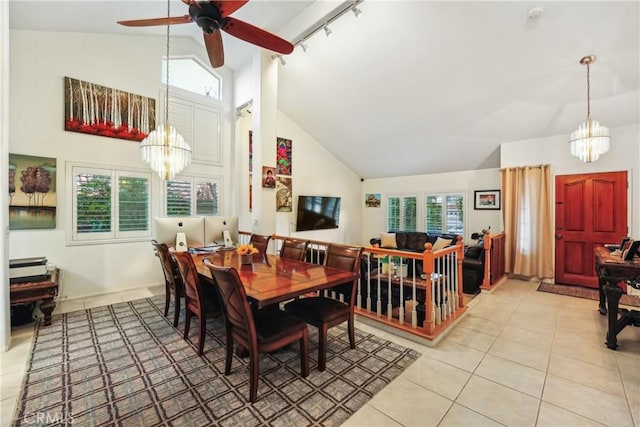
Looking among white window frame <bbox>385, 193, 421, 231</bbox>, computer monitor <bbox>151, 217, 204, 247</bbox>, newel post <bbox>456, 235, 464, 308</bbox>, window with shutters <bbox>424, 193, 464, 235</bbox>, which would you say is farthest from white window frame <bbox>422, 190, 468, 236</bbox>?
computer monitor <bbox>151, 217, 204, 247</bbox>

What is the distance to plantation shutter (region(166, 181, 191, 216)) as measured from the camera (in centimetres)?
486

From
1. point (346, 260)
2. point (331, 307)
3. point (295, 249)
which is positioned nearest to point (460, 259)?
point (346, 260)

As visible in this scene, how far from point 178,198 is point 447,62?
4.99 meters

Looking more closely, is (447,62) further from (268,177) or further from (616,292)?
(616,292)

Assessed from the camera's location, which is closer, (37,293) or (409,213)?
(37,293)

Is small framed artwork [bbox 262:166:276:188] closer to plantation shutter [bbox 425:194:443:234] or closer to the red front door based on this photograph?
plantation shutter [bbox 425:194:443:234]

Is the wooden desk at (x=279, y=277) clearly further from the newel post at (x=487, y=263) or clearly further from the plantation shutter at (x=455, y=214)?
the plantation shutter at (x=455, y=214)

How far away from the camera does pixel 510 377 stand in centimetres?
222

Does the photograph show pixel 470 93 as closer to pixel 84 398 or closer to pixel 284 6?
pixel 284 6

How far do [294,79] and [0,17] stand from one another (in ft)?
12.9

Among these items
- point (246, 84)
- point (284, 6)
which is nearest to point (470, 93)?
point (284, 6)

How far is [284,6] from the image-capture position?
3.82 m

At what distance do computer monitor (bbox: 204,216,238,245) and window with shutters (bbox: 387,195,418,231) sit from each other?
481 centimetres

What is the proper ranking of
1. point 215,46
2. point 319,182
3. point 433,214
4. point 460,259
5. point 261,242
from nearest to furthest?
point 215,46 < point 460,259 < point 261,242 < point 433,214 < point 319,182
